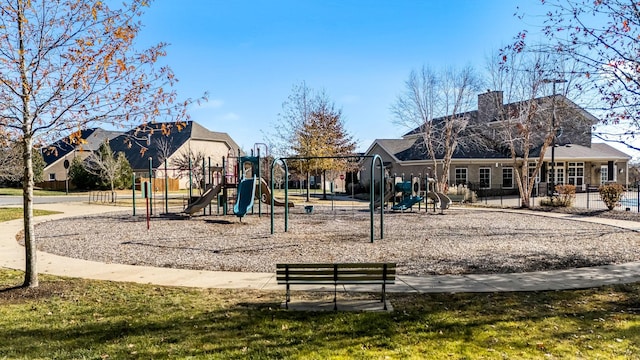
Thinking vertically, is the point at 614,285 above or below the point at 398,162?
below

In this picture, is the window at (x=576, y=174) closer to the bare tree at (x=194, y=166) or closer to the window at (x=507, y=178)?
the window at (x=507, y=178)

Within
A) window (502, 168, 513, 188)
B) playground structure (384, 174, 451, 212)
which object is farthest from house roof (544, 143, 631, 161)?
playground structure (384, 174, 451, 212)

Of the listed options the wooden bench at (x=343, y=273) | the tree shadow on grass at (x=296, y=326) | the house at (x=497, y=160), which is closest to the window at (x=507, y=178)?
the house at (x=497, y=160)

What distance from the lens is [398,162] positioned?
134 feet

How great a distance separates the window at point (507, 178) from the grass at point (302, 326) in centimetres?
3356

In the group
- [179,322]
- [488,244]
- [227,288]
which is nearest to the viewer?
[179,322]

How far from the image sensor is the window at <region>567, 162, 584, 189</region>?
4159 centimetres

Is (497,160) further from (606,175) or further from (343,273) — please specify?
(343,273)

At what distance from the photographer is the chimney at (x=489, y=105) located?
2825cm

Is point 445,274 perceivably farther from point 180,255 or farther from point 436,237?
point 180,255

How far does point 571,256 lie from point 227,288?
886cm

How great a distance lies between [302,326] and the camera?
5.84 metres

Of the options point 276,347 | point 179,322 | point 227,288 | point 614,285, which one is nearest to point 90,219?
point 227,288

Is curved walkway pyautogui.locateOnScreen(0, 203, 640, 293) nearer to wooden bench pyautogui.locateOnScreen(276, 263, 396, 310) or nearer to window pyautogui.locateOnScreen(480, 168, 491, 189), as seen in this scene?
wooden bench pyautogui.locateOnScreen(276, 263, 396, 310)
